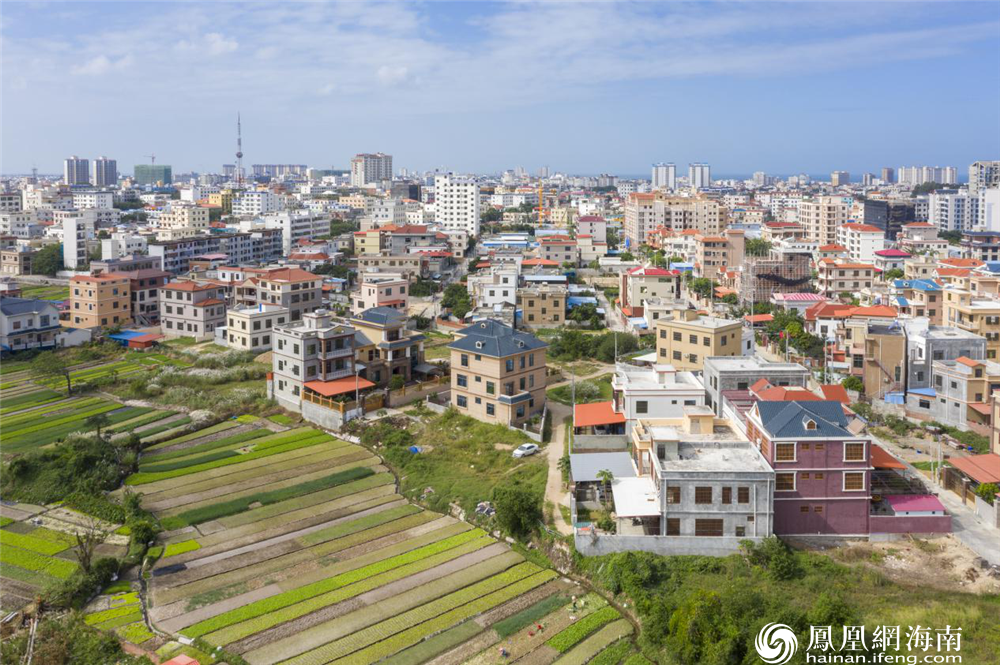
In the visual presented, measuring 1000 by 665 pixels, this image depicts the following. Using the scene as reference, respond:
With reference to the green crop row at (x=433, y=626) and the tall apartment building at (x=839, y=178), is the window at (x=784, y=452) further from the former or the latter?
the tall apartment building at (x=839, y=178)

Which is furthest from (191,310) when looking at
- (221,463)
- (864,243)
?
(864,243)

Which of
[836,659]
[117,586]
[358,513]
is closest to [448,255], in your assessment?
[358,513]

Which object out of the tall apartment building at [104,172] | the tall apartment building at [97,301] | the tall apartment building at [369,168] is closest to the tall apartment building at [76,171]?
the tall apartment building at [104,172]

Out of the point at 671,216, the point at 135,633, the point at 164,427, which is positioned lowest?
the point at 135,633

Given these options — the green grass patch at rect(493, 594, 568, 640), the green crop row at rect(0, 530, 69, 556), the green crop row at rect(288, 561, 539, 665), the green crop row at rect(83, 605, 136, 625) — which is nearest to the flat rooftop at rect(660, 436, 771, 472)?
the green grass patch at rect(493, 594, 568, 640)

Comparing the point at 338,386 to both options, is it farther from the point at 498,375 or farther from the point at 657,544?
the point at 657,544

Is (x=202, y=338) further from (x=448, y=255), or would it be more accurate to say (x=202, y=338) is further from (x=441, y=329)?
(x=448, y=255)

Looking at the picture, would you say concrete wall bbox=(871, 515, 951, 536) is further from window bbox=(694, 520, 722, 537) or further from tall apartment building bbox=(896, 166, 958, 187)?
tall apartment building bbox=(896, 166, 958, 187)

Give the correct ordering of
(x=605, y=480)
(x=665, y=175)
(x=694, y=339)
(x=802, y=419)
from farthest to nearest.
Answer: (x=665, y=175), (x=694, y=339), (x=605, y=480), (x=802, y=419)
